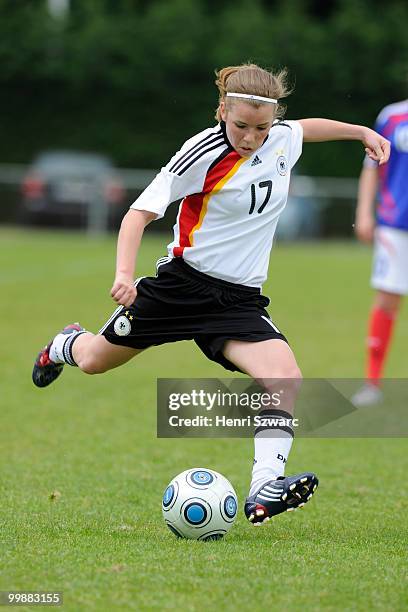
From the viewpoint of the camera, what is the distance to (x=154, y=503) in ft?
16.8

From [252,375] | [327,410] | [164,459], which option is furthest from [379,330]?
[252,375]

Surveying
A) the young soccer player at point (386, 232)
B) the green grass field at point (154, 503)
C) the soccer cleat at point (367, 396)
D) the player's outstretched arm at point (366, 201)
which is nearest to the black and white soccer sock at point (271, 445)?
the green grass field at point (154, 503)

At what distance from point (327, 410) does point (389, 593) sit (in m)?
4.11

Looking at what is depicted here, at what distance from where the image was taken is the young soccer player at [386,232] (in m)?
7.98

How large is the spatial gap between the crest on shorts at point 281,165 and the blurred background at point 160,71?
21680 millimetres

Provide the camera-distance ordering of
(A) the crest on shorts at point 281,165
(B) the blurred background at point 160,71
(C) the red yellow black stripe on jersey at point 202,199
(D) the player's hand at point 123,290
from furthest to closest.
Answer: (B) the blurred background at point 160,71
(A) the crest on shorts at point 281,165
(C) the red yellow black stripe on jersey at point 202,199
(D) the player's hand at point 123,290

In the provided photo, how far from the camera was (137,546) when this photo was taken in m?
4.18

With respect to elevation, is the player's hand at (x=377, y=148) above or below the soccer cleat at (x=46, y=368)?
above

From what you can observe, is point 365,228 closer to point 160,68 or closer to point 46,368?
point 46,368

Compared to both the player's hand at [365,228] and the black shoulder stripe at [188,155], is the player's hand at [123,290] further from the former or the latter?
the player's hand at [365,228]

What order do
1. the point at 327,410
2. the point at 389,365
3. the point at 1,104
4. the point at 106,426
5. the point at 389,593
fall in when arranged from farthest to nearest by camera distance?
the point at 1,104
the point at 389,365
the point at 327,410
the point at 106,426
the point at 389,593

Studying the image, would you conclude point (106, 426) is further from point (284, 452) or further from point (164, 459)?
point (284, 452)

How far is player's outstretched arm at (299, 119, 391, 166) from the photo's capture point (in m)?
5.04

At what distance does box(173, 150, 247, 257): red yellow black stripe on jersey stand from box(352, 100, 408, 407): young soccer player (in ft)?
10.4
